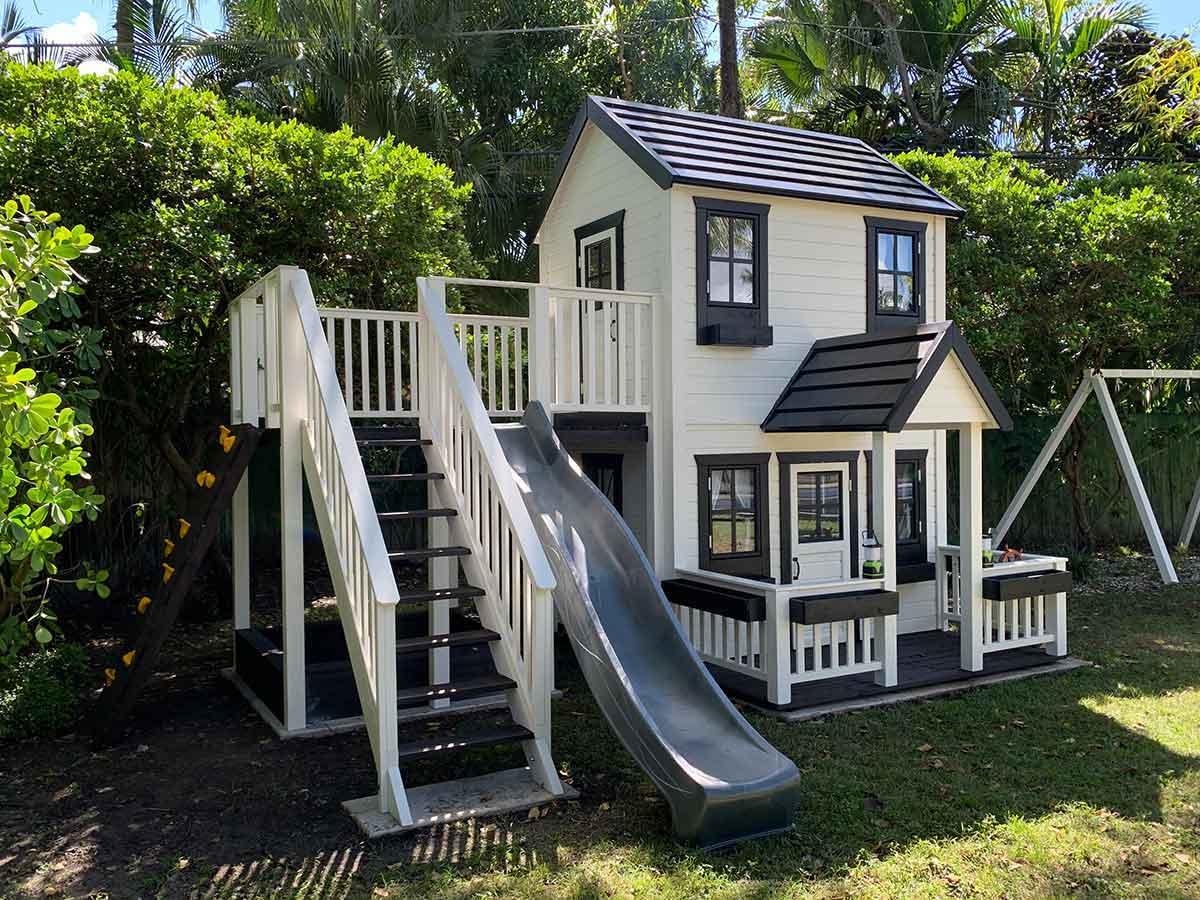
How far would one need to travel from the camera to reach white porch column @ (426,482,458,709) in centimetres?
687

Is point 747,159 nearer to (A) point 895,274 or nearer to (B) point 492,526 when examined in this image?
(A) point 895,274

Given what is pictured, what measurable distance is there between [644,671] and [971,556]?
11.9 feet

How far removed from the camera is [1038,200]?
12.9 m

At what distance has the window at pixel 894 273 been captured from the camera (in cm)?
916

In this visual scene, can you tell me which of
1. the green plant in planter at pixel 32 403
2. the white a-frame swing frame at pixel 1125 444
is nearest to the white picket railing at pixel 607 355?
the green plant in planter at pixel 32 403

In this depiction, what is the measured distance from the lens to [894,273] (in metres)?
9.34

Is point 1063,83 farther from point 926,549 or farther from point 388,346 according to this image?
point 388,346

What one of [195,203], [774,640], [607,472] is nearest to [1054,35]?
[607,472]

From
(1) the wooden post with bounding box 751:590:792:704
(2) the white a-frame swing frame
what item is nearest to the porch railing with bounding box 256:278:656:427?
(1) the wooden post with bounding box 751:590:792:704

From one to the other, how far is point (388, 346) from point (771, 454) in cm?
453

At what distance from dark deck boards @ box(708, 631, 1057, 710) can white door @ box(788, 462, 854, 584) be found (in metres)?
0.97

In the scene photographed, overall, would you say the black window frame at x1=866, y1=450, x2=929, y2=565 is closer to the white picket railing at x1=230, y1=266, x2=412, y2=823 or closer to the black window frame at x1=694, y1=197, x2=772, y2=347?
the black window frame at x1=694, y1=197, x2=772, y2=347

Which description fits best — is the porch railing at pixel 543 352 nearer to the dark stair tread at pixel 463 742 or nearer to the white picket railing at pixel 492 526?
the white picket railing at pixel 492 526

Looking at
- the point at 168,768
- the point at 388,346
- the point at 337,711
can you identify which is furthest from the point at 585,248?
the point at 168,768
